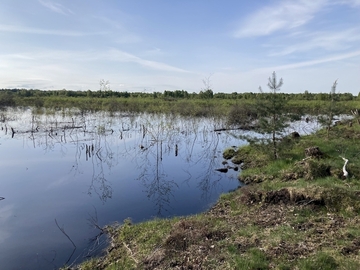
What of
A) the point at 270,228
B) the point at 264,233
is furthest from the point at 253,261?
the point at 270,228

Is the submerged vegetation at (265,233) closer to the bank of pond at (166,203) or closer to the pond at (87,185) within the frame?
the bank of pond at (166,203)

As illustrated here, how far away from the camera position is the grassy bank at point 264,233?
4.69 metres

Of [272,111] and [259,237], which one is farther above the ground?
[272,111]

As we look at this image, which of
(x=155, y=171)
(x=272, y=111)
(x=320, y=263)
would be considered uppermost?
(x=272, y=111)

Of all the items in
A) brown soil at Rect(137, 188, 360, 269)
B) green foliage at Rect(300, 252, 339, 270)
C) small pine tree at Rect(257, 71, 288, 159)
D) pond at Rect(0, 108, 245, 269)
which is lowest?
pond at Rect(0, 108, 245, 269)

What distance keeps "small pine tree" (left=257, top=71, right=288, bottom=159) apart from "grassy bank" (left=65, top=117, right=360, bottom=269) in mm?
2495

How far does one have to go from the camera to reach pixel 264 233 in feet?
18.6

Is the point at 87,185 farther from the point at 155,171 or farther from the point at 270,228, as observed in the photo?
the point at 270,228

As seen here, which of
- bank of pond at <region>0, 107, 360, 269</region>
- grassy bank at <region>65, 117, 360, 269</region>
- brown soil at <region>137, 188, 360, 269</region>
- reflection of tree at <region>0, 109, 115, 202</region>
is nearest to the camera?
grassy bank at <region>65, 117, 360, 269</region>

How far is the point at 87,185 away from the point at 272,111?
812 centimetres

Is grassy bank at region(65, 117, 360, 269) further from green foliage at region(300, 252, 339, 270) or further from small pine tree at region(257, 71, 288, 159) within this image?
small pine tree at region(257, 71, 288, 159)

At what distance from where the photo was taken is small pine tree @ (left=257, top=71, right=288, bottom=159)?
11.2 m

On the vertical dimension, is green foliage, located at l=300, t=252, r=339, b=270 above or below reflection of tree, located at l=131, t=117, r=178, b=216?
above

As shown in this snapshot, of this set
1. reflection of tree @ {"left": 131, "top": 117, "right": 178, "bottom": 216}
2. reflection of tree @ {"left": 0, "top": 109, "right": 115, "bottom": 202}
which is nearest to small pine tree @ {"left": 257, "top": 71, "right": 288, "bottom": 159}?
reflection of tree @ {"left": 131, "top": 117, "right": 178, "bottom": 216}
